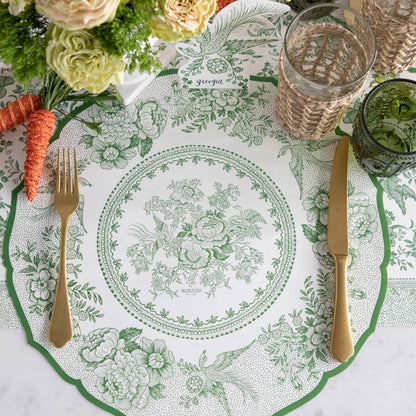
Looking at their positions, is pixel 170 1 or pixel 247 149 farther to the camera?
pixel 247 149

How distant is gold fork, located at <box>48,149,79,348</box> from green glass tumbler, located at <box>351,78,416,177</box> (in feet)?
Result: 1.61

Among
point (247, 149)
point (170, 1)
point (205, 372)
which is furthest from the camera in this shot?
point (247, 149)

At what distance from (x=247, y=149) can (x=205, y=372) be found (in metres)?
0.39

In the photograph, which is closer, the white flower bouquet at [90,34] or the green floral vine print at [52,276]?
the white flower bouquet at [90,34]

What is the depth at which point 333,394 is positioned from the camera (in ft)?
2.72

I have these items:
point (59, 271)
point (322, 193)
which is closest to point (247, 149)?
point (322, 193)

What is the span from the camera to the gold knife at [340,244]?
0.82 m

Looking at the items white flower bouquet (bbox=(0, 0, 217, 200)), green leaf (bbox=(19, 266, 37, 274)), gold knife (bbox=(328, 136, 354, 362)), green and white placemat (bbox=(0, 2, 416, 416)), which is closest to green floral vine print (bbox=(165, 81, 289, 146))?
green and white placemat (bbox=(0, 2, 416, 416))

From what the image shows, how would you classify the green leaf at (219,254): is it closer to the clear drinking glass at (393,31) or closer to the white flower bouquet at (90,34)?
the white flower bouquet at (90,34)

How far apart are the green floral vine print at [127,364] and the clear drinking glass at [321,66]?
17.4 inches

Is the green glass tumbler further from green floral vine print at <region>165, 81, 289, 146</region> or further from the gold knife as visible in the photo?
green floral vine print at <region>165, 81, 289, 146</region>

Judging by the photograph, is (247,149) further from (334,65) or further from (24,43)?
(24,43)

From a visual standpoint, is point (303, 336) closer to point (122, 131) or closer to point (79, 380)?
point (79, 380)

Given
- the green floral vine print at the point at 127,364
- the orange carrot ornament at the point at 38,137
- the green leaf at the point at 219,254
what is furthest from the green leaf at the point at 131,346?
the orange carrot ornament at the point at 38,137
